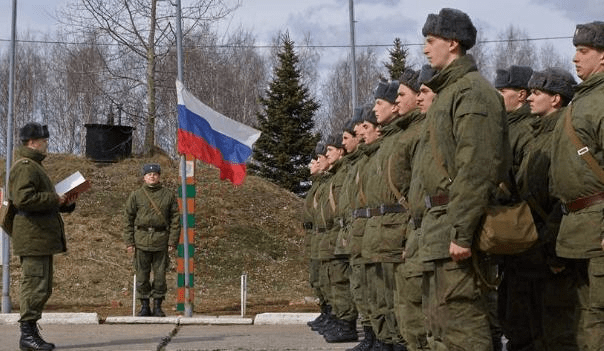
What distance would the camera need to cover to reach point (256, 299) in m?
18.2

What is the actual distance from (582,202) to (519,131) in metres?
1.64

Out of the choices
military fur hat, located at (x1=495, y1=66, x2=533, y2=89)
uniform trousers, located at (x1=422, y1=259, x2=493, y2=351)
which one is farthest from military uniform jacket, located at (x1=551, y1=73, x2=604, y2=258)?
military fur hat, located at (x1=495, y1=66, x2=533, y2=89)

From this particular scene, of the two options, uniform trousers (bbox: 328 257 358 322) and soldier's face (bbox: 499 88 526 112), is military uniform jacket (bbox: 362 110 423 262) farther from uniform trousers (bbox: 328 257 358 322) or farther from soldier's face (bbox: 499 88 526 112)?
uniform trousers (bbox: 328 257 358 322)

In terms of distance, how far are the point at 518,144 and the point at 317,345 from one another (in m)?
4.10

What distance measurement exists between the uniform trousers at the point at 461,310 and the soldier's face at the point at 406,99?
2399 millimetres

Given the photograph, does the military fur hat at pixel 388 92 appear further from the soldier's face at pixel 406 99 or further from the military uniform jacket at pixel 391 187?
the soldier's face at pixel 406 99

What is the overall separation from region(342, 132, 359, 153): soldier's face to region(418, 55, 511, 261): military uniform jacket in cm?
509

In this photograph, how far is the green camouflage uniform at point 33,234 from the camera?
994 cm

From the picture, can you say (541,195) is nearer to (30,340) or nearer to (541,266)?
(541,266)

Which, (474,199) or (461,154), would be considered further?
(461,154)

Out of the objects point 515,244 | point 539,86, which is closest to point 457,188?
point 515,244

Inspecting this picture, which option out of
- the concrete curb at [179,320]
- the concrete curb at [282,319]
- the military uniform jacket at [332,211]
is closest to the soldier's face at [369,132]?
the military uniform jacket at [332,211]

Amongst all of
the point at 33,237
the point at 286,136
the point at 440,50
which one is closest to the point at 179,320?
the point at 33,237

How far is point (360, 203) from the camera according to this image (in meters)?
9.08
